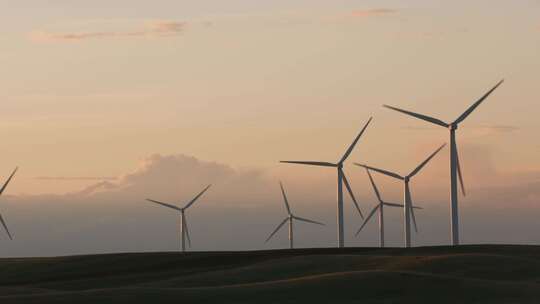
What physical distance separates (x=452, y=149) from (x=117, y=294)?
1403 inches

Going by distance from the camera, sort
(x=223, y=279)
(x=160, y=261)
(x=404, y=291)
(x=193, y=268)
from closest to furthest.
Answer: (x=404, y=291) → (x=223, y=279) → (x=193, y=268) → (x=160, y=261)

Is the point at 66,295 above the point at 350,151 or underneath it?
underneath

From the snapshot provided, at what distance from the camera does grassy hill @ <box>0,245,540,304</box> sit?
58.0 metres

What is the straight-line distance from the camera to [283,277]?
7981 cm

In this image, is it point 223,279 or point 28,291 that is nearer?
point 28,291

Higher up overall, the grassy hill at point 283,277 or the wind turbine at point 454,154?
the wind turbine at point 454,154

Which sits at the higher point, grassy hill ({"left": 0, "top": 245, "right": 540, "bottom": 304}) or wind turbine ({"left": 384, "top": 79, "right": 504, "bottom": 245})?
wind turbine ({"left": 384, "top": 79, "right": 504, "bottom": 245})

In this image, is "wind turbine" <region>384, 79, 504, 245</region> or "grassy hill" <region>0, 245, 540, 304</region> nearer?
"grassy hill" <region>0, 245, 540, 304</region>

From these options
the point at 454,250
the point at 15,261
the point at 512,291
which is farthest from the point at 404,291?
the point at 15,261

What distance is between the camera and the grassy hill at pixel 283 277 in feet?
190

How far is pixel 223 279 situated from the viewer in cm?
7975

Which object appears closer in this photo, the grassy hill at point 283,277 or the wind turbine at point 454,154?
the grassy hill at point 283,277

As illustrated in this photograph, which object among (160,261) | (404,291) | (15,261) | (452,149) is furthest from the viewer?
(15,261)

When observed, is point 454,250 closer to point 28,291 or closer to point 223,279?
point 223,279
